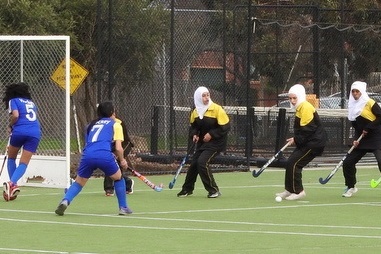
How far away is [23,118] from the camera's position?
1875 cm

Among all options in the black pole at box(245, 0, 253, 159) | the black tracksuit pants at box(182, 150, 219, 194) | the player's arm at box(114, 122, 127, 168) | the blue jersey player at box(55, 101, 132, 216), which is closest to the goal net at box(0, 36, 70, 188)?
the black tracksuit pants at box(182, 150, 219, 194)

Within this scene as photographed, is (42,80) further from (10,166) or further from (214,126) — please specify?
(214,126)

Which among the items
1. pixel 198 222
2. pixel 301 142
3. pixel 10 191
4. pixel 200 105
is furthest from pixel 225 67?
pixel 198 222

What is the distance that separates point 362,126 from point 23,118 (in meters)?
5.38

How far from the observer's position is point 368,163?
2762 centimetres

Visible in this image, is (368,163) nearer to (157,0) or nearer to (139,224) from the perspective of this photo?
(157,0)

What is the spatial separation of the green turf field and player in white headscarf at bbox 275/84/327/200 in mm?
311

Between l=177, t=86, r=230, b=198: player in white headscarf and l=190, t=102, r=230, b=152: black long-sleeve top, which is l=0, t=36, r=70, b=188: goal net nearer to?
l=177, t=86, r=230, b=198: player in white headscarf

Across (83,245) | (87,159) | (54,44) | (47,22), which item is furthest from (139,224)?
(47,22)

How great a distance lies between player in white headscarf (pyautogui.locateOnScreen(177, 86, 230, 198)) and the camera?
18.9 metres

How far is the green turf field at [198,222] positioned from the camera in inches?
487

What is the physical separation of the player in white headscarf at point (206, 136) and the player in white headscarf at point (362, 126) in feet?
6.66

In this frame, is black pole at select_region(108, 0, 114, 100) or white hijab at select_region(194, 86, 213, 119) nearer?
white hijab at select_region(194, 86, 213, 119)

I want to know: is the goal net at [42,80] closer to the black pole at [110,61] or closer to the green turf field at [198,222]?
the black pole at [110,61]
